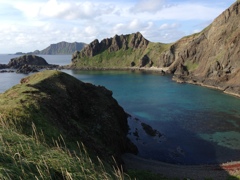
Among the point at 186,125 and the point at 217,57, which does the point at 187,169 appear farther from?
the point at 217,57

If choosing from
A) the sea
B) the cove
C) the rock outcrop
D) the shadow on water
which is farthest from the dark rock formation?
the rock outcrop

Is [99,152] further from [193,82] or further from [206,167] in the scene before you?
[193,82]

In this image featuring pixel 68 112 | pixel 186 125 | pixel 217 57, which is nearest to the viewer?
pixel 68 112

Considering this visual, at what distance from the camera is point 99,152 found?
110 ft

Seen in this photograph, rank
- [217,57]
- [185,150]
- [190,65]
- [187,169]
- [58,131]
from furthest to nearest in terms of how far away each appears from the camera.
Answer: [190,65] → [217,57] → [185,150] → [187,169] → [58,131]

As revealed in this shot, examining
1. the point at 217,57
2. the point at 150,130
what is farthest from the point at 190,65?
the point at 150,130

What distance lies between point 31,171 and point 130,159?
40.6 meters

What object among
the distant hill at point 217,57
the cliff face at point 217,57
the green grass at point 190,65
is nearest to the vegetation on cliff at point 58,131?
the distant hill at point 217,57

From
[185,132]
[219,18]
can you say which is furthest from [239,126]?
[219,18]

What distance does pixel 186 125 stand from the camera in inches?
2830

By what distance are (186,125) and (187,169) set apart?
90.4ft

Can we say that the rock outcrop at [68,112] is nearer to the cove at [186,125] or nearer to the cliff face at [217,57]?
the cove at [186,125]

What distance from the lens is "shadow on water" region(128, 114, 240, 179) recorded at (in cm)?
4597

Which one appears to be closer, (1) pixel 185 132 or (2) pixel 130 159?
(2) pixel 130 159
